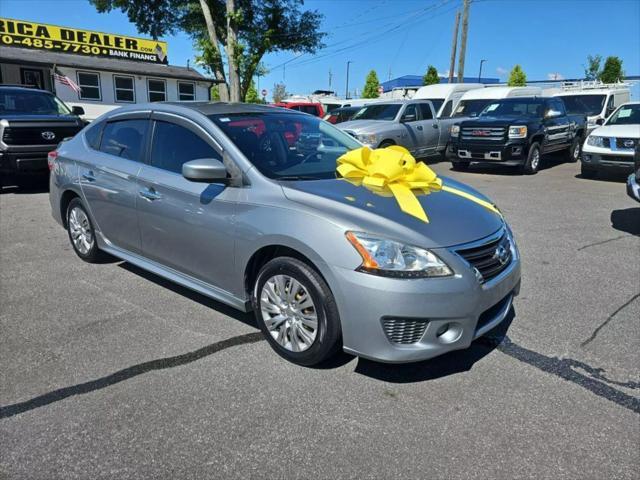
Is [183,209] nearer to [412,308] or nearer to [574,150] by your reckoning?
[412,308]

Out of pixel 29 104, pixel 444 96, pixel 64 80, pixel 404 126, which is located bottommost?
pixel 404 126

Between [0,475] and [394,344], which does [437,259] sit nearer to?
[394,344]

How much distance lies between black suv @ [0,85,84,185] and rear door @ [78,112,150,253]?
15.2 feet

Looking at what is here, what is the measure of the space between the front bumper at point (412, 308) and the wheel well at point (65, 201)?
356 cm

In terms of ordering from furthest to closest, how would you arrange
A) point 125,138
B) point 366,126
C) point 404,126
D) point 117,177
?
point 404,126 < point 366,126 < point 125,138 < point 117,177

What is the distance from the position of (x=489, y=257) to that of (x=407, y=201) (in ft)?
2.01

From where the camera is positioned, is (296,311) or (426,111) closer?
(296,311)

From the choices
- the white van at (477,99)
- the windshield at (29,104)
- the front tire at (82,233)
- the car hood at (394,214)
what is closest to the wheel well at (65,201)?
the front tire at (82,233)

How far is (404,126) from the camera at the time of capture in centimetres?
1273

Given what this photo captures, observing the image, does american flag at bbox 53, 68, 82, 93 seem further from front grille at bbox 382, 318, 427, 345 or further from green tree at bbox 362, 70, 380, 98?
green tree at bbox 362, 70, 380, 98

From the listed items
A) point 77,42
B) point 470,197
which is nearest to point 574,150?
point 470,197

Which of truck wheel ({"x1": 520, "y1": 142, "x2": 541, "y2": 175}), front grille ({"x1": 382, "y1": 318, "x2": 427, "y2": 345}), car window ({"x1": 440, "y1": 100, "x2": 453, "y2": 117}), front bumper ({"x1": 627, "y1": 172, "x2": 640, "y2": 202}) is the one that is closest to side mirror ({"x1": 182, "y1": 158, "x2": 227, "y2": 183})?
front grille ({"x1": 382, "y1": 318, "x2": 427, "y2": 345})

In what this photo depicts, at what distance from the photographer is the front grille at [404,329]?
279 centimetres

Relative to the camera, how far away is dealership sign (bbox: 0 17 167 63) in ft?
86.5
